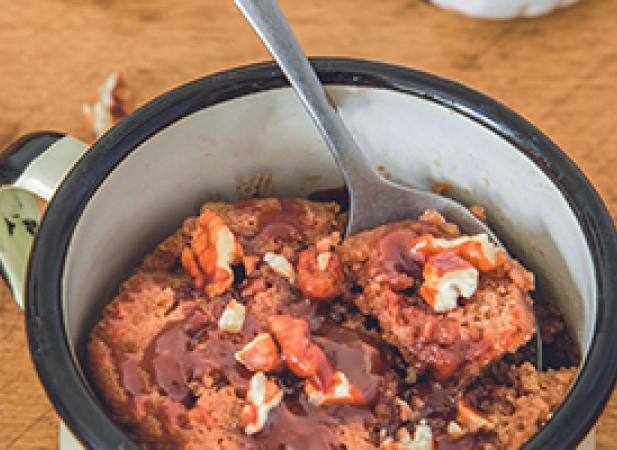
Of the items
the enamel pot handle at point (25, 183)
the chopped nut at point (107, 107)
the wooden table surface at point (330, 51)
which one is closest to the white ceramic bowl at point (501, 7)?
the wooden table surface at point (330, 51)

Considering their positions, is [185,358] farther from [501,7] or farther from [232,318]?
[501,7]

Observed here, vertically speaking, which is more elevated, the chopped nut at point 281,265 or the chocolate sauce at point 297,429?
the chopped nut at point 281,265

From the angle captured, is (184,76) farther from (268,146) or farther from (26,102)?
(268,146)

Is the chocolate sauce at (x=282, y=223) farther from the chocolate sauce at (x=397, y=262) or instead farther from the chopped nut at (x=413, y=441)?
the chopped nut at (x=413, y=441)

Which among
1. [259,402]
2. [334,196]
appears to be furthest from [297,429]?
[334,196]

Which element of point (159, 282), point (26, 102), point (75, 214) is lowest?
point (26, 102)

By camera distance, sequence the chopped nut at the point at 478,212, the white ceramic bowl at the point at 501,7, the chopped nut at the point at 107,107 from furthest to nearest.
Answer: the white ceramic bowl at the point at 501,7
the chopped nut at the point at 107,107
the chopped nut at the point at 478,212

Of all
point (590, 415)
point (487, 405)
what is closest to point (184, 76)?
point (487, 405)
